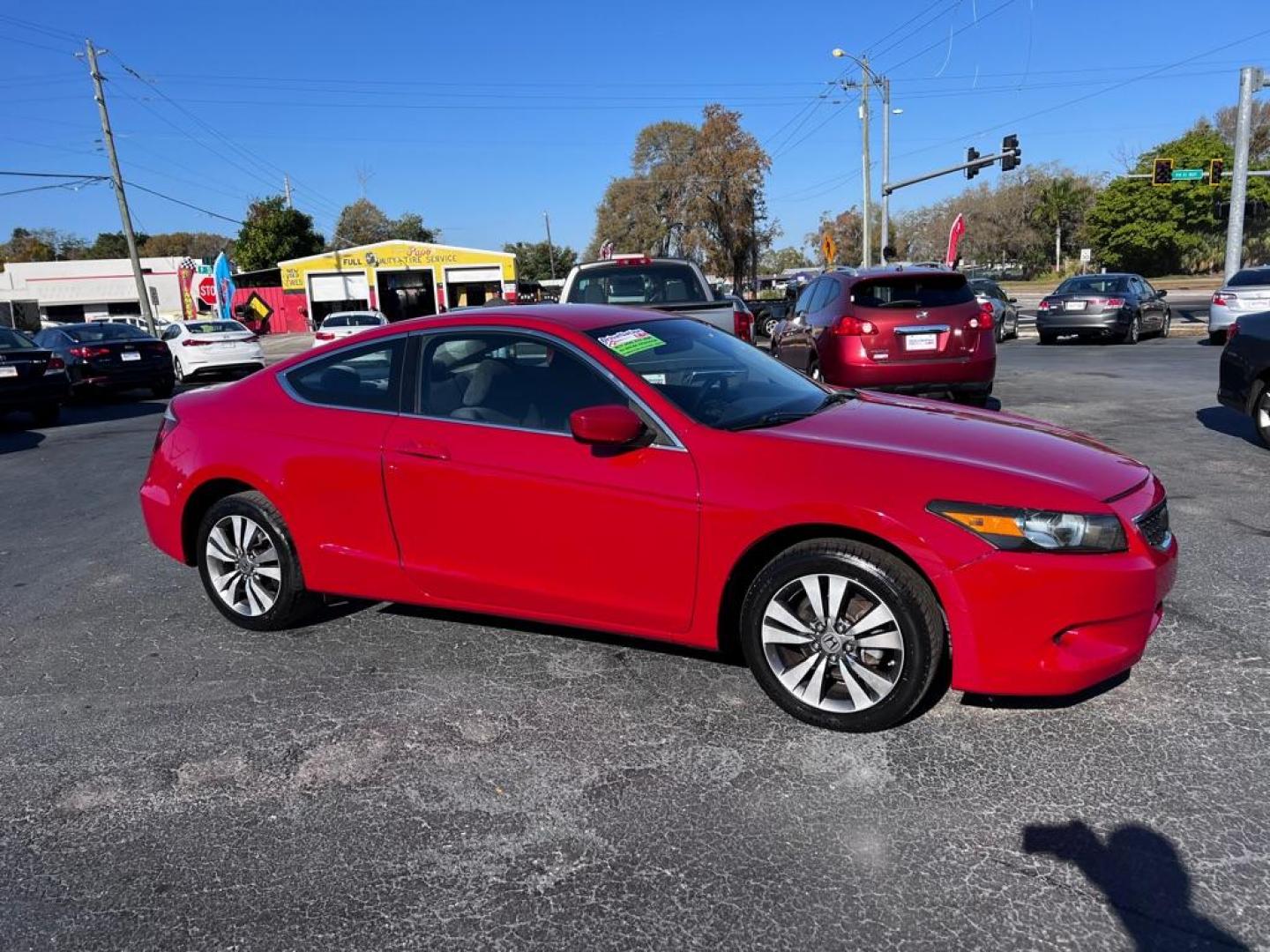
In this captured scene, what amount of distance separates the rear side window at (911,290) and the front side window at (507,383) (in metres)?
5.91

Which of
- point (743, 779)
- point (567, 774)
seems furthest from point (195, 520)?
point (743, 779)

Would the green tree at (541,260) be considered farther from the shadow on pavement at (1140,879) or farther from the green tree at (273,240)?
the shadow on pavement at (1140,879)

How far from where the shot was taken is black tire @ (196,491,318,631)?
175 inches

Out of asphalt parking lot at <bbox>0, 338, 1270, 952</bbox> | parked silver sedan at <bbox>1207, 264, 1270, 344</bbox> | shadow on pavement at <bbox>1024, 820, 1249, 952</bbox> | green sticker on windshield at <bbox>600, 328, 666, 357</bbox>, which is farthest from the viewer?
parked silver sedan at <bbox>1207, 264, 1270, 344</bbox>

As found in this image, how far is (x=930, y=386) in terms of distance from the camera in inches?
357

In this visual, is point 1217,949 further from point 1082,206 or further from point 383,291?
point 1082,206

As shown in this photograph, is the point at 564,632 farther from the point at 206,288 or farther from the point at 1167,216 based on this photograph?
the point at 1167,216

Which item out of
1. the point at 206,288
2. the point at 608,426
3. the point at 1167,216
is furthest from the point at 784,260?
the point at 608,426

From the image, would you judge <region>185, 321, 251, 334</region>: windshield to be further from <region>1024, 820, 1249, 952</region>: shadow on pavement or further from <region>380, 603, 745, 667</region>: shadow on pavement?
<region>1024, 820, 1249, 952</region>: shadow on pavement

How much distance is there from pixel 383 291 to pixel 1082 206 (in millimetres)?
60098

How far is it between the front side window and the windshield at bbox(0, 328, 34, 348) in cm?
1148

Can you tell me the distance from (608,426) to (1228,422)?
27.6ft

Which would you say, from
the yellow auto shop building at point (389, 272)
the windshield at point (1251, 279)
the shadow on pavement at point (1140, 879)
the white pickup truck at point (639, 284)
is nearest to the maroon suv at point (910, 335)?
the white pickup truck at point (639, 284)

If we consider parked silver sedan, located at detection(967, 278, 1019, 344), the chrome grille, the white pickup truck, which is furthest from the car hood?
parked silver sedan, located at detection(967, 278, 1019, 344)
